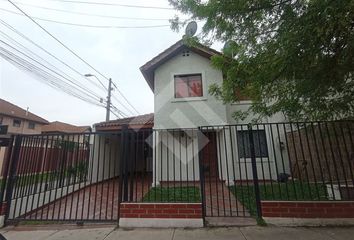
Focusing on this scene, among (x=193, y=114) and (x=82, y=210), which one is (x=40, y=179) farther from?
(x=193, y=114)

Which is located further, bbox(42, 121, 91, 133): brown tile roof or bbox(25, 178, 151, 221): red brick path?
bbox(42, 121, 91, 133): brown tile roof

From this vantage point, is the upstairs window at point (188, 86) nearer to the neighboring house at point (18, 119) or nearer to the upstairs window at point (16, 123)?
the neighboring house at point (18, 119)

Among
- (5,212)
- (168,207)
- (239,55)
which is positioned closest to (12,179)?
(5,212)

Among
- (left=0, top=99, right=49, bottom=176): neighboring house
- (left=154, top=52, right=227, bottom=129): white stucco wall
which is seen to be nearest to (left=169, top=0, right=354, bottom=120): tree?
(left=154, top=52, right=227, bottom=129): white stucco wall

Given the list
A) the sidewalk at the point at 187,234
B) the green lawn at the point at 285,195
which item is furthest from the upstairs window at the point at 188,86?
the sidewalk at the point at 187,234

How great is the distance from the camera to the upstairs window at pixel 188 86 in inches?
371

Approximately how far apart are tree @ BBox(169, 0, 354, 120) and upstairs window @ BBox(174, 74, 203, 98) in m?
4.64

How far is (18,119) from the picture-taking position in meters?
22.2

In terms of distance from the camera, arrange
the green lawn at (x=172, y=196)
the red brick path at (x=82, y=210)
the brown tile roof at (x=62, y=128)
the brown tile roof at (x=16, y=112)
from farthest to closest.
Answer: the brown tile roof at (x=62, y=128) < the brown tile roof at (x=16, y=112) < the red brick path at (x=82, y=210) < the green lawn at (x=172, y=196)

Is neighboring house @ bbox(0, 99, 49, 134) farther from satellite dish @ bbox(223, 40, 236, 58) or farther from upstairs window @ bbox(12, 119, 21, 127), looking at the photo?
satellite dish @ bbox(223, 40, 236, 58)

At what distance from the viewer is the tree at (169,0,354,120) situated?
10.4ft

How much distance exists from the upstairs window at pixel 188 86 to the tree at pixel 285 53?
15.2 ft

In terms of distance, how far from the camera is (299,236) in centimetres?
342

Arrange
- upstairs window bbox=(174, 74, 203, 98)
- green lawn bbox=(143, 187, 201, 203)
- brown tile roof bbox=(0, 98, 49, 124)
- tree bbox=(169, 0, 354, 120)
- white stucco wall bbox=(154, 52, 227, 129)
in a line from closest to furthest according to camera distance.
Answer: tree bbox=(169, 0, 354, 120) < green lawn bbox=(143, 187, 201, 203) < white stucco wall bbox=(154, 52, 227, 129) < upstairs window bbox=(174, 74, 203, 98) < brown tile roof bbox=(0, 98, 49, 124)
